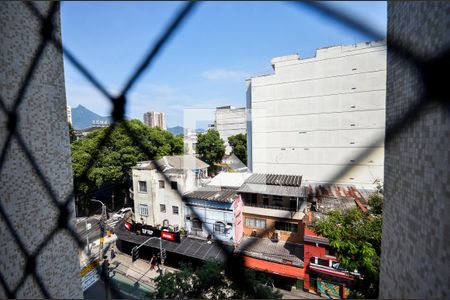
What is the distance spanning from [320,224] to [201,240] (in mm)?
4128

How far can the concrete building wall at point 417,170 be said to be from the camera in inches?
14.6

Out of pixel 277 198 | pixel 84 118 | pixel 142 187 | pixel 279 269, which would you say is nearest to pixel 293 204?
pixel 277 198

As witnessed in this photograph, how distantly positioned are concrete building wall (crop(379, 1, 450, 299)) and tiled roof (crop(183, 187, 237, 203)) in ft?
18.0

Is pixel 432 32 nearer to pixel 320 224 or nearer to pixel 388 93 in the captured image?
pixel 388 93

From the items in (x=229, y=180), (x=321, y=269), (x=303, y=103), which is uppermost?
(x=303, y=103)

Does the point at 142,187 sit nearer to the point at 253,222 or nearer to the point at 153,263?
the point at 153,263

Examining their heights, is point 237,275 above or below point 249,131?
below

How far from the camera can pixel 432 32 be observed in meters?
0.37

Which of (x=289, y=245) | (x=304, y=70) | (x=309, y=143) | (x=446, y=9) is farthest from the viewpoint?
(x=289, y=245)

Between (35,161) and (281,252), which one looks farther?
(281,252)

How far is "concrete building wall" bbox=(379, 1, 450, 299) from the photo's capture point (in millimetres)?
371

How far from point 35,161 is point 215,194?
5.23m

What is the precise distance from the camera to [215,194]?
622cm

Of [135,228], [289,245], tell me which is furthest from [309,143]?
[135,228]
